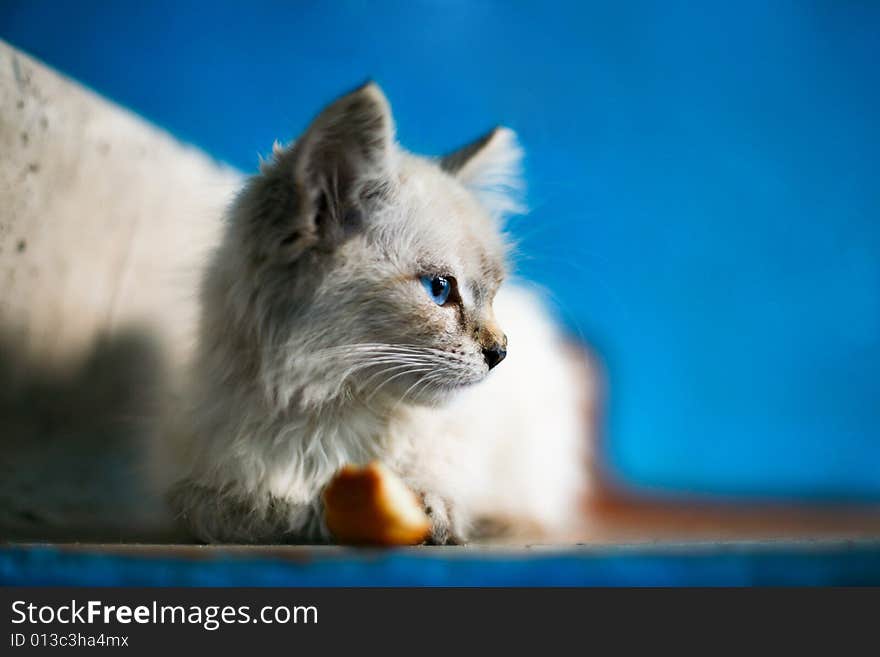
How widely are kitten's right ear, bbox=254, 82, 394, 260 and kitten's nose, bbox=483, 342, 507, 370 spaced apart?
1.04 ft

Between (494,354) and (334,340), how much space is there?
0.91 feet

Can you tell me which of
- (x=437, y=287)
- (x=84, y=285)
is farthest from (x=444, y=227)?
(x=84, y=285)

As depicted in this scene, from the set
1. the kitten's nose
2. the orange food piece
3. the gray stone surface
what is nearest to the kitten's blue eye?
the kitten's nose

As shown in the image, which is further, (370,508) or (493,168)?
(493,168)

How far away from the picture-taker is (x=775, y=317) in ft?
6.88

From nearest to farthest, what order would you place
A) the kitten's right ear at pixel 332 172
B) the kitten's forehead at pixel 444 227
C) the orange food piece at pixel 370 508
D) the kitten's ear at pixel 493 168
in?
the orange food piece at pixel 370 508
the kitten's right ear at pixel 332 172
the kitten's forehead at pixel 444 227
the kitten's ear at pixel 493 168

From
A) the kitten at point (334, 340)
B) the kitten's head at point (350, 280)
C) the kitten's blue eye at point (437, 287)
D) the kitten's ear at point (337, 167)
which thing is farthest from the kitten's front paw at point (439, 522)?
the kitten's ear at point (337, 167)

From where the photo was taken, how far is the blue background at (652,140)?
5.91 feet

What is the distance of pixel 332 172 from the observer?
4.34ft

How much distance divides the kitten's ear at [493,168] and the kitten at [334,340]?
16 cm

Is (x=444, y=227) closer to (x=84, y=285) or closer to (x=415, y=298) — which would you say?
(x=415, y=298)

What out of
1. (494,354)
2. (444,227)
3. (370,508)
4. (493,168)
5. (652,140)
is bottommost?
(370,508)

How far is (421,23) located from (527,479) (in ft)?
3.56

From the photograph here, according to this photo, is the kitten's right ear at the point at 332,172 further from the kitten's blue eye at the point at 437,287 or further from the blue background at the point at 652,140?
the blue background at the point at 652,140
